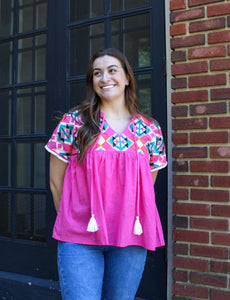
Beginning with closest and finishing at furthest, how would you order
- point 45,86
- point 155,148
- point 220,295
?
point 155,148
point 220,295
point 45,86

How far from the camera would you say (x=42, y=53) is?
3.64 m

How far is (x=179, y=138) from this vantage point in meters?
2.66

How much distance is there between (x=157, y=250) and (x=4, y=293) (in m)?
1.71

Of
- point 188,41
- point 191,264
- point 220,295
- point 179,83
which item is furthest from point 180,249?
point 188,41

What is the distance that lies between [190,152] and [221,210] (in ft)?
1.53

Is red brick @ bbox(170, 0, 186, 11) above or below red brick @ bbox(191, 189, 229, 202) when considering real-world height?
above

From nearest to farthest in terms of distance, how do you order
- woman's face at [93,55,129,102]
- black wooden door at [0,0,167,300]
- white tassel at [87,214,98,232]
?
white tassel at [87,214,98,232]
woman's face at [93,55,129,102]
black wooden door at [0,0,167,300]

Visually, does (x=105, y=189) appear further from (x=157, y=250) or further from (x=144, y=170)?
(x=157, y=250)

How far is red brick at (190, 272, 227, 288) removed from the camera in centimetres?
251

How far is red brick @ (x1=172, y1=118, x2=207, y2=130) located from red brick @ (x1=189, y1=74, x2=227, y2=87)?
26cm

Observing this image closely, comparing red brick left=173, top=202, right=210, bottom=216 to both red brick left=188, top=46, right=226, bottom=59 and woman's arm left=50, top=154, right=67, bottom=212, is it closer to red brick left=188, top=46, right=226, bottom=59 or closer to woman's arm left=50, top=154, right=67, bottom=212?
woman's arm left=50, top=154, right=67, bottom=212

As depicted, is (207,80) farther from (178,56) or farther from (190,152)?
(190,152)

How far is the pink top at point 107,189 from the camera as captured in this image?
1927mm

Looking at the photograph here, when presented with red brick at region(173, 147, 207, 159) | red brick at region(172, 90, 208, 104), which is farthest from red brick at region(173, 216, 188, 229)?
red brick at region(172, 90, 208, 104)
